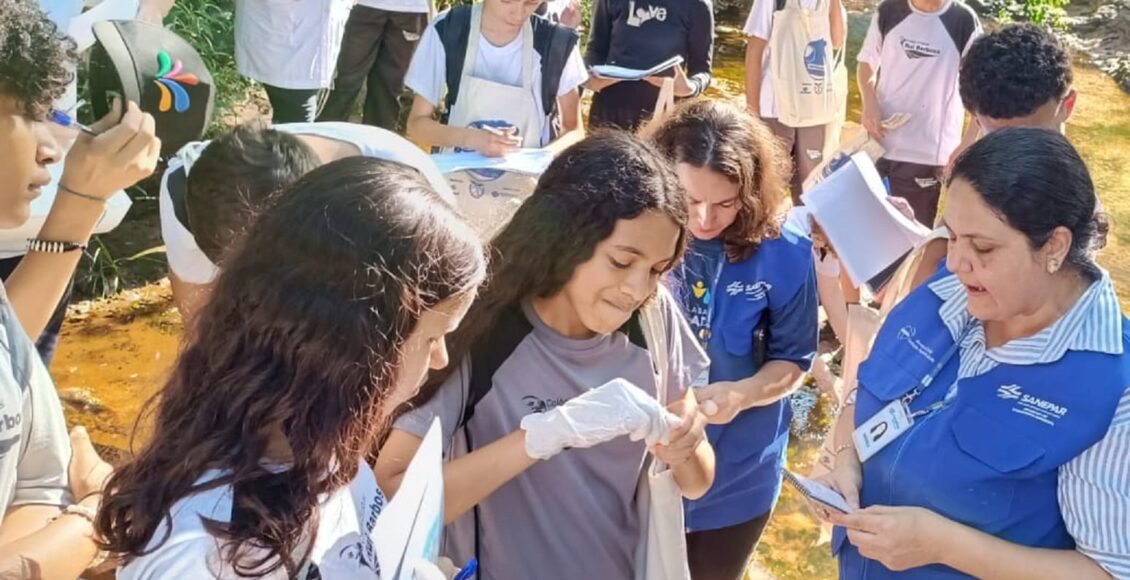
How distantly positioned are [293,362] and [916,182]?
357cm

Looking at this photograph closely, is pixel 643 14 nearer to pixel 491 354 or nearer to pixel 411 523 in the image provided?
pixel 491 354

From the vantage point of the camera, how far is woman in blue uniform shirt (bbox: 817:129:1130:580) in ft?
5.71

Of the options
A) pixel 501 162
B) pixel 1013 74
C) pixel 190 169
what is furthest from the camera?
pixel 501 162

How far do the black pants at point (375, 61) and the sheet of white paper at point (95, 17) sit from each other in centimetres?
198

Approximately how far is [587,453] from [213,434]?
790mm

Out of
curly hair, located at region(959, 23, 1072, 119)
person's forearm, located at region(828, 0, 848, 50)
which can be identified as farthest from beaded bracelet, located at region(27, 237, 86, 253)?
person's forearm, located at region(828, 0, 848, 50)

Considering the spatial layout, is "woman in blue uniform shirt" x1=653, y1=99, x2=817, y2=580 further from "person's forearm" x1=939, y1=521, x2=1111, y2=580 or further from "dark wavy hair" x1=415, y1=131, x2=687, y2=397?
"person's forearm" x1=939, y1=521, x2=1111, y2=580

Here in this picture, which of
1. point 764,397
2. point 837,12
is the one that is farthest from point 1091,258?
point 837,12

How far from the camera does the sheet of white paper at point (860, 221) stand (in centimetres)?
282

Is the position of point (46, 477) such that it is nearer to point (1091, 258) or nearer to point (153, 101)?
point (153, 101)

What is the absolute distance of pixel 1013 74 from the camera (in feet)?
8.79

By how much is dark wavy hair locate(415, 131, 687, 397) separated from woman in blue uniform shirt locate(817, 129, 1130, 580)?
57 cm

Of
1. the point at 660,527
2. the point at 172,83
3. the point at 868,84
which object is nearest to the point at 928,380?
the point at 660,527

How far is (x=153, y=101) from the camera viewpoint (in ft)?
7.69
